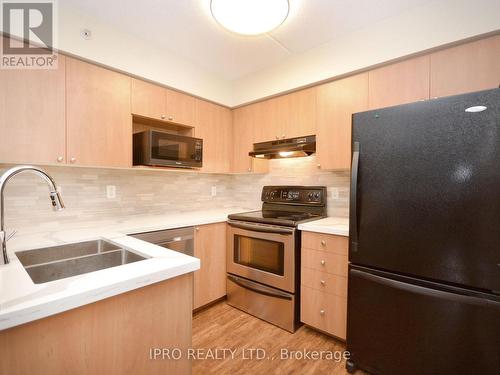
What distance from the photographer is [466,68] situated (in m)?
1.54

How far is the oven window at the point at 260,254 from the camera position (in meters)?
2.06

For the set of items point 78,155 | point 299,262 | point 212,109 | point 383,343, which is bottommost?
point 383,343

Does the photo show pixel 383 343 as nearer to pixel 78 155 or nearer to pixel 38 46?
pixel 78 155

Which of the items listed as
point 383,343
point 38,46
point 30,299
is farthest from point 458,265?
point 38,46

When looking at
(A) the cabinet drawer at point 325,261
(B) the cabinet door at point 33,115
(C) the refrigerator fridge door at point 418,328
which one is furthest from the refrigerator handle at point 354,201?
(B) the cabinet door at point 33,115

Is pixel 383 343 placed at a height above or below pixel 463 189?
below

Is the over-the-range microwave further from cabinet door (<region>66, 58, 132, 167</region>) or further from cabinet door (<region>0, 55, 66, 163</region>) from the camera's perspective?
cabinet door (<region>0, 55, 66, 163</region>)

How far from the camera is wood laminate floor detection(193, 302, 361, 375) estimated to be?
1606mm

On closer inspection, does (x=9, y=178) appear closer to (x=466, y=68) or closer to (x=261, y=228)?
(x=261, y=228)

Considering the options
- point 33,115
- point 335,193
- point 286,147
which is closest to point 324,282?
point 335,193

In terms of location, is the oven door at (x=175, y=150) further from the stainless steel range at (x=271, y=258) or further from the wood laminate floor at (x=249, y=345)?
the wood laminate floor at (x=249, y=345)

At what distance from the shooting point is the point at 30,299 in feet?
2.35

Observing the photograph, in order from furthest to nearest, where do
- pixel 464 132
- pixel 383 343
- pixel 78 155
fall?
pixel 78 155 < pixel 383 343 < pixel 464 132

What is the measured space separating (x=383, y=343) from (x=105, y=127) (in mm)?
2419
